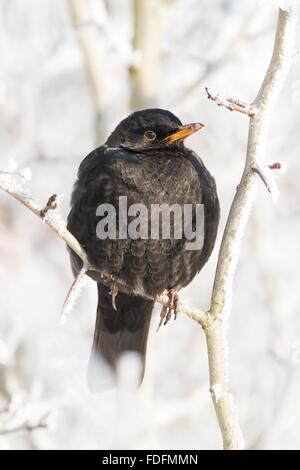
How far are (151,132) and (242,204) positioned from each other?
1.70 metres

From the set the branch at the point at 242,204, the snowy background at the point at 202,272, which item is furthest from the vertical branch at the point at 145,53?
the branch at the point at 242,204

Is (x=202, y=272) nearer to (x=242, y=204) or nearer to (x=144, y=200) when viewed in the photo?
(x=144, y=200)

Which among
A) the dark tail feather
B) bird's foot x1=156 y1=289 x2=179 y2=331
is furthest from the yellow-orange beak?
the dark tail feather

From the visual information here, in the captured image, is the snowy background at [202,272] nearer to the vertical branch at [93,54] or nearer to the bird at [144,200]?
the vertical branch at [93,54]

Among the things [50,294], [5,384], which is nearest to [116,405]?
[5,384]

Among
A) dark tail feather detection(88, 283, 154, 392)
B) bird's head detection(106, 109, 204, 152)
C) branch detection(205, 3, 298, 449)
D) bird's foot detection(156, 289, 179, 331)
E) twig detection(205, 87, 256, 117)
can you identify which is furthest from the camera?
dark tail feather detection(88, 283, 154, 392)

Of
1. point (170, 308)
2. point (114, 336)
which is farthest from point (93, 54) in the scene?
point (170, 308)

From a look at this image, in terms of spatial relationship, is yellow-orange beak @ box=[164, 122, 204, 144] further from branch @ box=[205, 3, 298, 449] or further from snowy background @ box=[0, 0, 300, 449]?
snowy background @ box=[0, 0, 300, 449]

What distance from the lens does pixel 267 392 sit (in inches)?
360

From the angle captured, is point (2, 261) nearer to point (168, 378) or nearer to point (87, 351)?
point (87, 351)

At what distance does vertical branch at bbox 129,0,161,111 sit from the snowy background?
0.07ft

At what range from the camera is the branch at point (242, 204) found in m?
3.71

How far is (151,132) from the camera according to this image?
5.38 m

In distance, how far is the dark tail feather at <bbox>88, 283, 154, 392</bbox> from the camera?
5.74 meters
